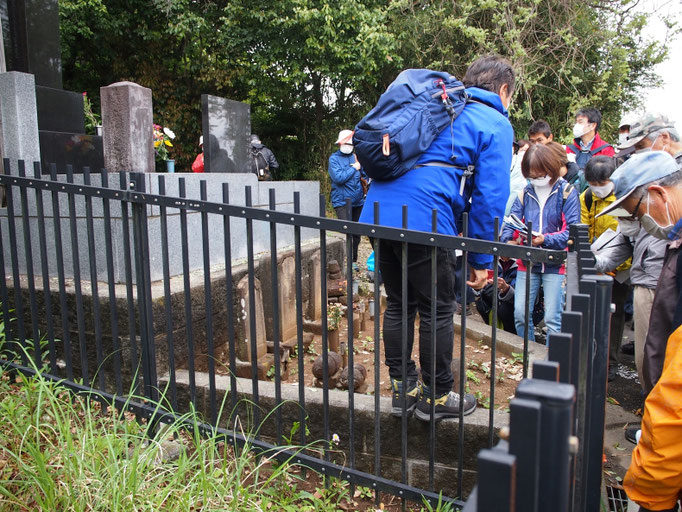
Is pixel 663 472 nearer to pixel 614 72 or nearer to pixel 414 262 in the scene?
pixel 414 262

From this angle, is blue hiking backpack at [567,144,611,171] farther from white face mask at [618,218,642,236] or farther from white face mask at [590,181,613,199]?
white face mask at [618,218,642,236]

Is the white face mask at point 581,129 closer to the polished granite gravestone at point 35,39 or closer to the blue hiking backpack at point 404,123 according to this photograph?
the blue hiking backpack at point 404,123

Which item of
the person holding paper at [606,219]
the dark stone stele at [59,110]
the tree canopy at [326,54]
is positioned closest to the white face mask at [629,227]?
the person holding paper at [606,219]

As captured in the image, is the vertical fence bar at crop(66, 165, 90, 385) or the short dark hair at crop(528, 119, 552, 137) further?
the short dark hair at crop(528, 119, 552, 137)

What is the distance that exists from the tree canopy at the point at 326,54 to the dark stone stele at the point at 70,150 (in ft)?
26.9

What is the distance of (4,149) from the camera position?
14.1 ft

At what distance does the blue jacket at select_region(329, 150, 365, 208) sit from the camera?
786 centimetres

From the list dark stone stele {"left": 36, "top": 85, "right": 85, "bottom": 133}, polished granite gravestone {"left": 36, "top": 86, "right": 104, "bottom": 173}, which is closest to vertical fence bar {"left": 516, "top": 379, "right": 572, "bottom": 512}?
polished granite gravestone {"left": 36, "top": 86, "right": 104, "bottom": 173}

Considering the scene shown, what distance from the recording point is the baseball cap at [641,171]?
8.36 feet

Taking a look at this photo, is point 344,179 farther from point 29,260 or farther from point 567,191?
A: point 29,260

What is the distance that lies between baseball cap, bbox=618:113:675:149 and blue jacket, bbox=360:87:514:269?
1.98 meters

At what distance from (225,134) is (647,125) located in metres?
3.67

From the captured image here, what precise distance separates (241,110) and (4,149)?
215 centimetres

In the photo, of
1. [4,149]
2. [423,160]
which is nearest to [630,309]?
[423,160]
